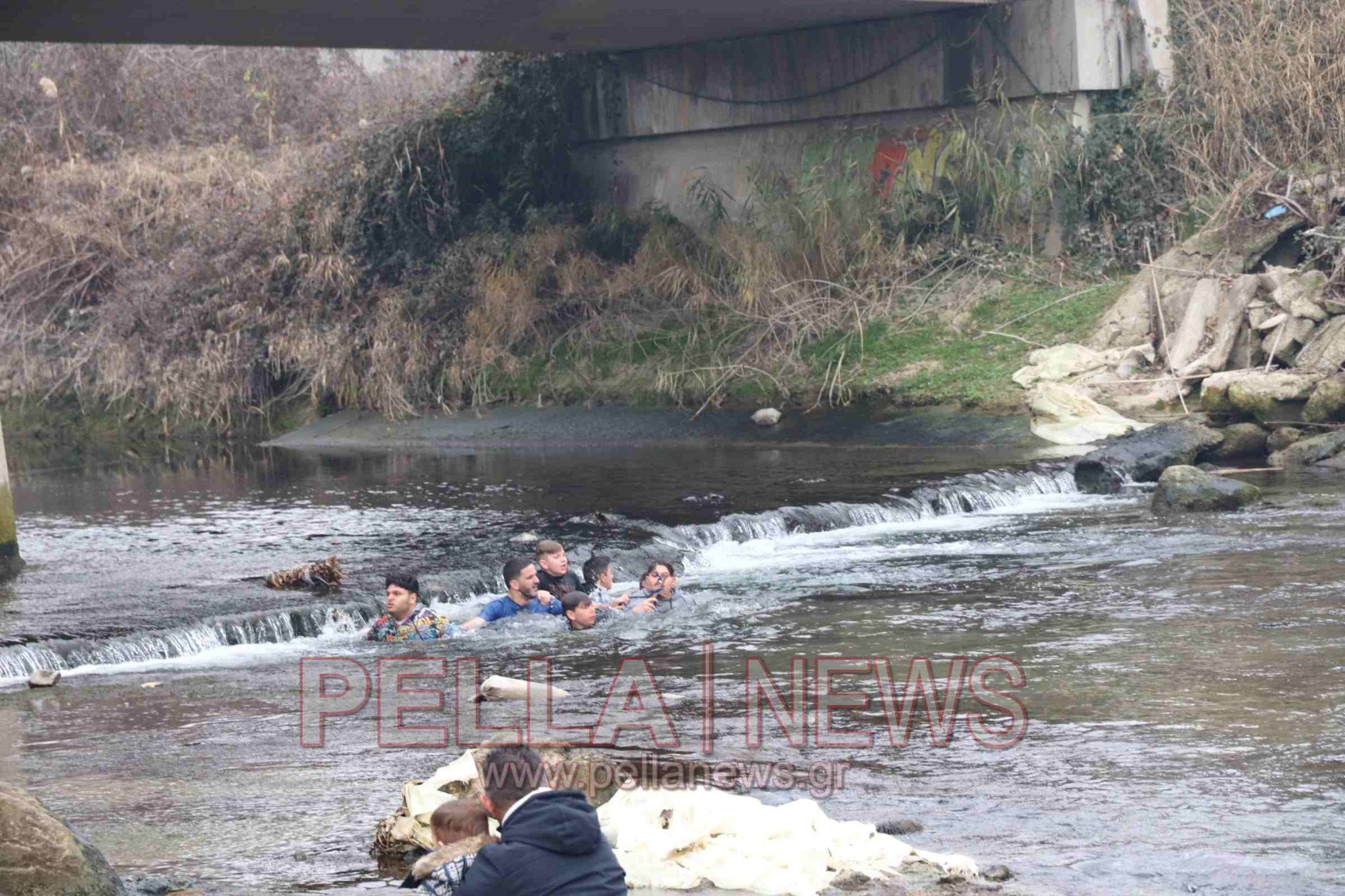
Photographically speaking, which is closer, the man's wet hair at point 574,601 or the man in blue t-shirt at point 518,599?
the man's wet hair at point 574,601

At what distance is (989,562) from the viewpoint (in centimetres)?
1411

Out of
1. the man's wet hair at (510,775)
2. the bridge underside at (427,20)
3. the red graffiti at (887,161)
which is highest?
the bridge underside at (427,20)

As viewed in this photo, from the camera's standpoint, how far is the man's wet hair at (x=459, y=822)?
5.96m

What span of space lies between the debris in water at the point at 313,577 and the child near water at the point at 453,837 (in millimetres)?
7775

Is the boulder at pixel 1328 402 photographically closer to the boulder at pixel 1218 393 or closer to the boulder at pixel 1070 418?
the boulder at pixel 1218 393

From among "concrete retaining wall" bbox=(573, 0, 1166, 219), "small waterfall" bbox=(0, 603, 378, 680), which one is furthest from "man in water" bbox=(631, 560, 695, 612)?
"concrete retaining wall" bbox=(573, 0, 1166, 219)

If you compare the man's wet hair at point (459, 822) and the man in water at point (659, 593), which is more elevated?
the man's wet hair at point (459, 822)

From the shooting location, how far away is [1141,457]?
1812 cm

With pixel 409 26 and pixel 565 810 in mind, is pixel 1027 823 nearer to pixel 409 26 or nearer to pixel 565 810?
pixel 565 810

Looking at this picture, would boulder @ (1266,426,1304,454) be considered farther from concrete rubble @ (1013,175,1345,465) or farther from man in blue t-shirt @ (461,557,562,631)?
man in blue t-shirt @ (461,557,562,631)

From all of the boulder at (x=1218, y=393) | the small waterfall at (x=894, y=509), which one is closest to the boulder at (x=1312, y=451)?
the boulder at (x=1218, y=393)

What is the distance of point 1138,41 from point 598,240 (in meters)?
8.74

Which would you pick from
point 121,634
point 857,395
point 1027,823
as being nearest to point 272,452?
point 857,395

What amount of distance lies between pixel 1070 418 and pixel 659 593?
8818mm
